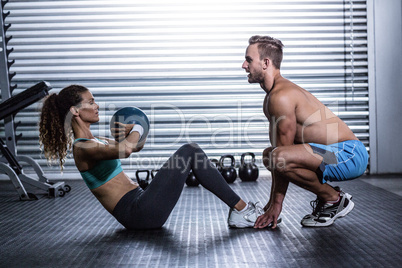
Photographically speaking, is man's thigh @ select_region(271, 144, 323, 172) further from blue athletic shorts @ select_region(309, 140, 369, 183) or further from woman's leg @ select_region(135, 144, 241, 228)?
woman's leg @ select_region(135, 144, 241, 228)

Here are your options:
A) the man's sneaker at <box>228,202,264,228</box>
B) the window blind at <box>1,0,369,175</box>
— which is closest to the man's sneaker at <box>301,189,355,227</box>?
the man's sneaker at <box>228,202,264,228</box>

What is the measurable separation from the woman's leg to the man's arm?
0.21m

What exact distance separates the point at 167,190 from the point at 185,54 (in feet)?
8.62

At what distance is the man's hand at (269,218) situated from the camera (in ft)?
7.68

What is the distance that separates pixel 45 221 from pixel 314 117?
1628 millimetres

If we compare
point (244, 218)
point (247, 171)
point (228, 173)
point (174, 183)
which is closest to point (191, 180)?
point (228, 173)

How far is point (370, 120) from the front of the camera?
4609 millimetres

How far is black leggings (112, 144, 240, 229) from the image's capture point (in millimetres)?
2221

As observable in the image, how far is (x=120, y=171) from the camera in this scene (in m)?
2.33

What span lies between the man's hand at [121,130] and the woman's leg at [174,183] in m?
0.24

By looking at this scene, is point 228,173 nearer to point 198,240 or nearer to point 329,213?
point 329,213

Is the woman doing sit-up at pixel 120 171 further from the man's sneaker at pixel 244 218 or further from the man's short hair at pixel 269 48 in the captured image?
the man's short hair at pixel 269 48

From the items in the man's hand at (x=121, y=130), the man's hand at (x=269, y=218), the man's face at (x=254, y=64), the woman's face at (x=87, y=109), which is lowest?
the man's hand at (x=269, y=218)

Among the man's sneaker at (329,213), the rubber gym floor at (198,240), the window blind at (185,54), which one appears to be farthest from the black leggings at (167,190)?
the window blind at (185,54)
